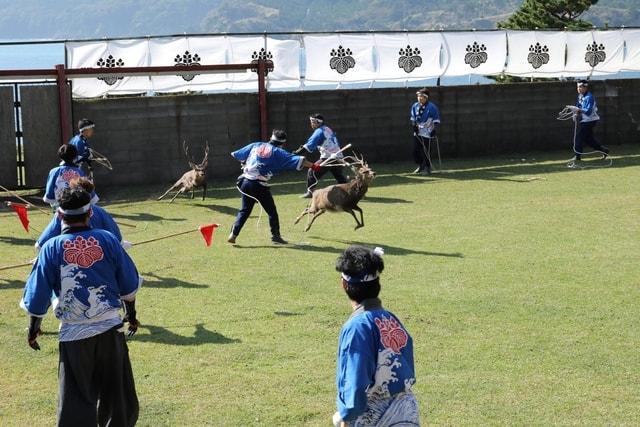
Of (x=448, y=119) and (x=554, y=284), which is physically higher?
(x=448, y=119)

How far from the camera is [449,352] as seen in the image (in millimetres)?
8469

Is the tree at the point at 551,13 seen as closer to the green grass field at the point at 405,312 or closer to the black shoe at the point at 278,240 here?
the green grass field at the point at 405,312

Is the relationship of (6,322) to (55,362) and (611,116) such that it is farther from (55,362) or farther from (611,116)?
(611,116)

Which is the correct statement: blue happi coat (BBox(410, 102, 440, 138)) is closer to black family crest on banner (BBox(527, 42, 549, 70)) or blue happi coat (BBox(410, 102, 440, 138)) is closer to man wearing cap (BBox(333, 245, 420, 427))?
black family crest on banner (BBox(527, 42, 549, 70))

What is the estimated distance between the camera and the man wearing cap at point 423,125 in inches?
814

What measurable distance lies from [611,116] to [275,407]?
19.3 meters

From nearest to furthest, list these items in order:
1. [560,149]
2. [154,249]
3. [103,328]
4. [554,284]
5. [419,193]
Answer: [103,328]
[554,284]
[154,249]
[419,193]
[560,149]

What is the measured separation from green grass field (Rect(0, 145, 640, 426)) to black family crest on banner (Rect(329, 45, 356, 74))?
550cm

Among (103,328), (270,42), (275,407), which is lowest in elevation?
(275,407)

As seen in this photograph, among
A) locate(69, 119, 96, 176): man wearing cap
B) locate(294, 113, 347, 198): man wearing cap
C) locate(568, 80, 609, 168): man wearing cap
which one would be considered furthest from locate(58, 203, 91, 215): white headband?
locate(568, 80, 609, 168): man wearing cap

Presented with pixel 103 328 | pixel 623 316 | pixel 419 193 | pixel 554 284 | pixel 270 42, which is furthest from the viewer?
pixel 270 42

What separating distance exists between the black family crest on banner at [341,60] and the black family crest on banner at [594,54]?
256 inches

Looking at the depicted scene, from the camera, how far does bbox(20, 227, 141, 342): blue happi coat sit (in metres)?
6.00

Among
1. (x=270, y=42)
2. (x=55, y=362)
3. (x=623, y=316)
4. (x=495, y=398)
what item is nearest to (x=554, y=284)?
(x=623, y=316)
